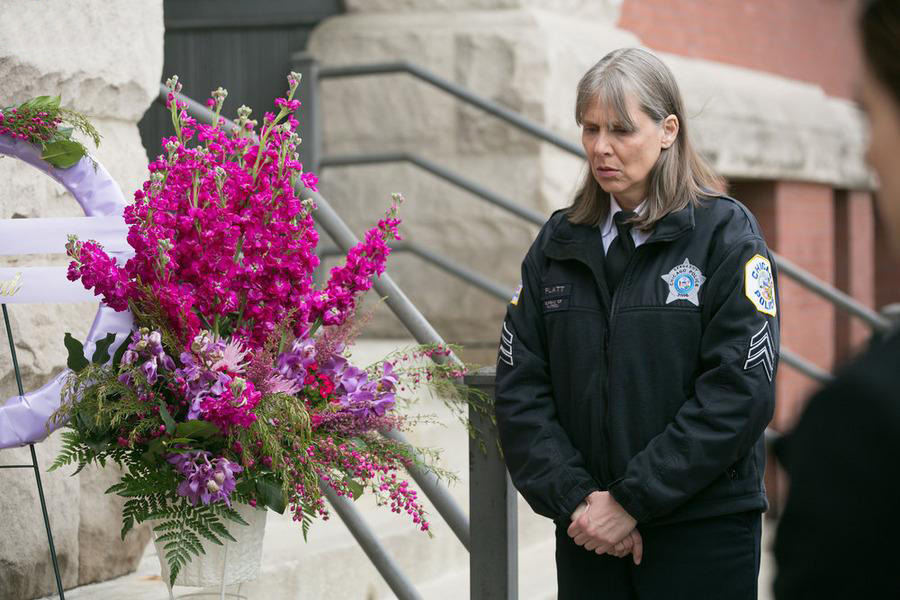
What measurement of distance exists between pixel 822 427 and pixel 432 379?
163 centimetres

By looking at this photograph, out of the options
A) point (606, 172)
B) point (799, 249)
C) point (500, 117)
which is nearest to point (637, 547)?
point (606, 172)

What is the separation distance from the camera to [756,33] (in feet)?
27.2

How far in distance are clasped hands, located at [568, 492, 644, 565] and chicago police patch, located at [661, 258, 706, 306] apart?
0.41 m

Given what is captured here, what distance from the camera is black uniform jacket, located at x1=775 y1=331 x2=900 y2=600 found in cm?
96

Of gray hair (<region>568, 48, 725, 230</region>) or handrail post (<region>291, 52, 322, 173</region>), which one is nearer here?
gray hair (<region>568, 48, 725, 230</region>)

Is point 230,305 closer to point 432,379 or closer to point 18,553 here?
point 432,379

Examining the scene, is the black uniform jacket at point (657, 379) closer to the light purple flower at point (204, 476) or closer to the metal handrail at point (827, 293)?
the light purple flower at point (204, 476)

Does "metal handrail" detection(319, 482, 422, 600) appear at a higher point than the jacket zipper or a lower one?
lower

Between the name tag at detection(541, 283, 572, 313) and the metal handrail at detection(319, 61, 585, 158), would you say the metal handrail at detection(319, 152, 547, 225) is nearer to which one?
the metal handrail at detection(319, 61, 585, 158)

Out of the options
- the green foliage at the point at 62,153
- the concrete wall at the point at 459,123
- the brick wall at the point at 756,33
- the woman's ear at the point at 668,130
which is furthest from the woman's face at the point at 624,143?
the brick wall at the point at 756,33

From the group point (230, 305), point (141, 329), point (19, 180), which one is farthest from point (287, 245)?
point (19, 180)

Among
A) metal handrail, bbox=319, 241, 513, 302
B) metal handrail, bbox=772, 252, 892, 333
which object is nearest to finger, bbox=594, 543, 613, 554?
metal handrail, bbox=319, 241, 513, 302

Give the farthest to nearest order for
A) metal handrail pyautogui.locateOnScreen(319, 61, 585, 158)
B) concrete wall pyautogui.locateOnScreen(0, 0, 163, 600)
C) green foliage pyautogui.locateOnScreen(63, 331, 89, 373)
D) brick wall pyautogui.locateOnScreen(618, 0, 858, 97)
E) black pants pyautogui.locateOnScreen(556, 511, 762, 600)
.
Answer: brick wall pyautogui.locateOnScreen(618, 0, 858, 97) → metal handrail pyautogui.locateOnScreen(319, 61, 585, 158) → concrete wall pyautogui.locateOnScreen(0, 0, 163, 600) → black pants pyautogui.locateOnScreen(556, 511, 762, 600) → green foliage pyautogui.locateOnScreen(63, 331, 89, 373)

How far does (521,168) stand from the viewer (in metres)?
5.59
